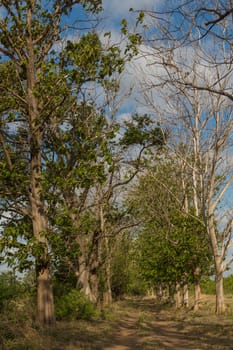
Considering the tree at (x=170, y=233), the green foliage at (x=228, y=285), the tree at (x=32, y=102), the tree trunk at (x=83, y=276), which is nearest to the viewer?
the tree at (x=32, y=102)

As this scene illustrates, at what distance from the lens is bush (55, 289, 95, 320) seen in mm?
18391

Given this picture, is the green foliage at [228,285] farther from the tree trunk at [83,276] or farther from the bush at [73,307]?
the bush at [73,307]

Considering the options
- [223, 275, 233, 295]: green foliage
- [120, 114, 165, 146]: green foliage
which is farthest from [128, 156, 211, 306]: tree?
[223, 275, 233, 295]: green foliage

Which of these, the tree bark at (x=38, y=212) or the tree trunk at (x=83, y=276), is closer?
the tree bark at (x=38, y=212)

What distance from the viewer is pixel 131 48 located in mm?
16078

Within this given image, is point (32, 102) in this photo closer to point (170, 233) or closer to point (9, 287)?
point (9, 287)

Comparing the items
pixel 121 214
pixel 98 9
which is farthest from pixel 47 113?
pixel 121 214

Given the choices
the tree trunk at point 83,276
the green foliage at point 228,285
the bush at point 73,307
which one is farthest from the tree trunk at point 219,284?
the green foliage at point 228,285

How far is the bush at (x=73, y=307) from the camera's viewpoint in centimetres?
1839

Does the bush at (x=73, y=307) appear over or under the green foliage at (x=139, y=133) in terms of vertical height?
under

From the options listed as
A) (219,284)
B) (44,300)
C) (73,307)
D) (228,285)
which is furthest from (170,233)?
(228,285)

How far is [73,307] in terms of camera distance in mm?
18812

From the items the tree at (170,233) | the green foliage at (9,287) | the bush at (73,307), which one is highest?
the tree at (170,233)

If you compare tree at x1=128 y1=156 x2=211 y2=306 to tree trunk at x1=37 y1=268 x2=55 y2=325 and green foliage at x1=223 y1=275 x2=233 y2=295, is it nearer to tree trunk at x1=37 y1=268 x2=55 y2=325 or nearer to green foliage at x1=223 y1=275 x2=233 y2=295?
tree trunk at x1=37 y1=268 x2=55 y2=325
